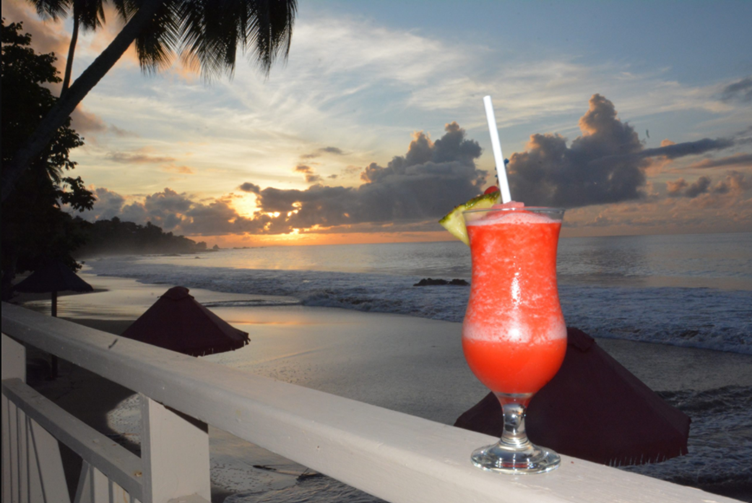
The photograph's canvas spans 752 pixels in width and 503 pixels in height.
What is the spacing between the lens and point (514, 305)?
1022 mm

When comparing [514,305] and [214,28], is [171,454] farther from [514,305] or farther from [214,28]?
[214,28]

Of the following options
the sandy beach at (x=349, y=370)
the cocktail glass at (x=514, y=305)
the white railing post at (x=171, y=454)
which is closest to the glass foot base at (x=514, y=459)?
the cocktail glass at (x=514, y=305)

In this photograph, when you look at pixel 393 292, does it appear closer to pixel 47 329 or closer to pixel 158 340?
pixel 158 340

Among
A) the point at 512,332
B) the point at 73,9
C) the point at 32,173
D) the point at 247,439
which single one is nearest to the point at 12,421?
the point at 247,439

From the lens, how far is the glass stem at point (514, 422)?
709 mm

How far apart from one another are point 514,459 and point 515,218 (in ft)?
1.71

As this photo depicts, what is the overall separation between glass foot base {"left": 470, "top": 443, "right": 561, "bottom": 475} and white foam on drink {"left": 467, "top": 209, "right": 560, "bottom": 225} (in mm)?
468

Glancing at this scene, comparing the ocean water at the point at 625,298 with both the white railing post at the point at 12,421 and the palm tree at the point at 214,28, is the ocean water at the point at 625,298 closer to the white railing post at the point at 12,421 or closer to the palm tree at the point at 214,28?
the palm tree at the point at 214,28

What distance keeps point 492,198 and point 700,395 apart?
887 cm

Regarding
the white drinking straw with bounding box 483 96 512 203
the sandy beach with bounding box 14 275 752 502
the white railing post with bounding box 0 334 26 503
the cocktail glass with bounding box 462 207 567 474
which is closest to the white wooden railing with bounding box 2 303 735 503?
the white railing post with bounding box 0 334 26 503

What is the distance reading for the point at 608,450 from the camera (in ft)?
9.55

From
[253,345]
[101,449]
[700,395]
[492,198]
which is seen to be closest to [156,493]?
[101,449]

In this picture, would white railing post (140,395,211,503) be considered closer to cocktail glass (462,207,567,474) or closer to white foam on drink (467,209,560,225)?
cocktail glass (462,207,567,474)

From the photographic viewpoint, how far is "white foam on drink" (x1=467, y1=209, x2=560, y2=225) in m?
1.04
